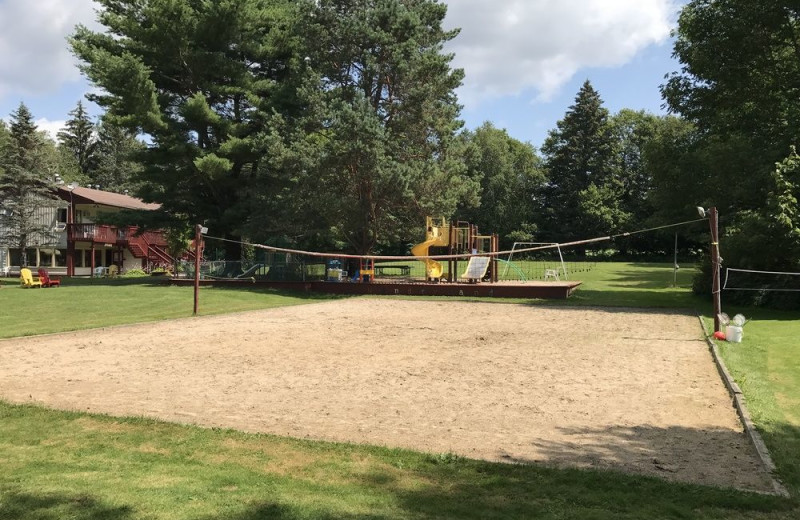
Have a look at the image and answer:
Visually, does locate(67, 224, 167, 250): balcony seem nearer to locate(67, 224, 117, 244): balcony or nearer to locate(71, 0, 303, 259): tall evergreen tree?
locate(67, 224, 117, 244): balcony

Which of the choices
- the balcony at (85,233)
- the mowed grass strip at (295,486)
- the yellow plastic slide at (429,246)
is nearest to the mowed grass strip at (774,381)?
the mowed grass strip at (295,486)

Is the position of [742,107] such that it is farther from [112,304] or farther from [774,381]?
[112,304]

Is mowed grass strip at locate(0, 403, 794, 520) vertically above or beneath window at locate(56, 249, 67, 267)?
beneath

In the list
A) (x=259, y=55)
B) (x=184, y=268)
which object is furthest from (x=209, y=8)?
(x=184, y=268)

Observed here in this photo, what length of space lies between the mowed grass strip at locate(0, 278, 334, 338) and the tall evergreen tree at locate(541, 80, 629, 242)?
38803 millimetres

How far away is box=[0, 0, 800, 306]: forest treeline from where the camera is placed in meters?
19.6

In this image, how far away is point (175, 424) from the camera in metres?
5.89

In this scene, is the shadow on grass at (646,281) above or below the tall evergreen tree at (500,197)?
below

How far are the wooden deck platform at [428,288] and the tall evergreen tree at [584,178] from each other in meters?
32.3

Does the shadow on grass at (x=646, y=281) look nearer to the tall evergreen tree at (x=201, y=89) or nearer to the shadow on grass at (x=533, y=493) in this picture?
the tall evergreen tree at (x=201, y=89)

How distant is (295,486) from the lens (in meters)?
4.14

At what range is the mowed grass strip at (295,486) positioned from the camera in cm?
364

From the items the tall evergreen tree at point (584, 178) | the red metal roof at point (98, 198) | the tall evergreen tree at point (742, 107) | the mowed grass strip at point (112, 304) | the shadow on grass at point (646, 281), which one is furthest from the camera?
the tall evergreen tree at point (584, 178)

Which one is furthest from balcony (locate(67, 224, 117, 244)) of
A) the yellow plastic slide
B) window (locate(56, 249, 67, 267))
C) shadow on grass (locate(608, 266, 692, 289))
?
shadow on grass (locate(608, 266, 692, 289))
